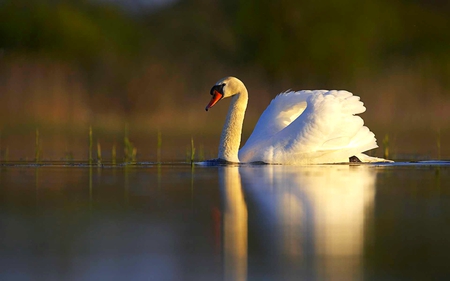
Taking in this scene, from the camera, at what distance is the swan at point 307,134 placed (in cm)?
900

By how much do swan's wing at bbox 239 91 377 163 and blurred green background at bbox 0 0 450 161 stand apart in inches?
261

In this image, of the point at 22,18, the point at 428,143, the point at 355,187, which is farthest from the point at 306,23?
the point at 355,187

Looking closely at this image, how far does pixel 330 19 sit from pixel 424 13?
6.77ft

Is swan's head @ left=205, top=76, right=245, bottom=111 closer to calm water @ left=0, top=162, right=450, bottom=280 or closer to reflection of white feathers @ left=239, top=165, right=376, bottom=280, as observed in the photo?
reflection of white feathers @ left=239, top=165, right=376, bottom=280

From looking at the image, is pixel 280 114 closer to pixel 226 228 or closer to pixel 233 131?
pixel 233 131

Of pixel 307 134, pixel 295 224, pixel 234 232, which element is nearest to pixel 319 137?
pixel 307 134

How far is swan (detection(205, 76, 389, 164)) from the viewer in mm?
9000

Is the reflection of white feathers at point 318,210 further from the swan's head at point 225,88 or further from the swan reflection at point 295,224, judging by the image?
the swan's head at point 225,88

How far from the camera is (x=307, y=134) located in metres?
8.99

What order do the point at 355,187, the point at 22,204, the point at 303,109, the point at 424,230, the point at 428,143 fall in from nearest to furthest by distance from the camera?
the point at 424,230, the point at 22,204, the point at 355,187, the point at 303,109, the point at 428,143

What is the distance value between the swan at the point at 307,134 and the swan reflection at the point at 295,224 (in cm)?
135

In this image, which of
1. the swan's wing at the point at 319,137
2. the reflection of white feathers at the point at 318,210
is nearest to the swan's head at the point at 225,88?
the swan's wing at the point at 319,137

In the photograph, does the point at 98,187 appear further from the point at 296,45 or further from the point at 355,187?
the point at 296,45

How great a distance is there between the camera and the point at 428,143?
45.6 ft
